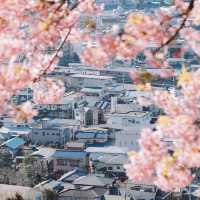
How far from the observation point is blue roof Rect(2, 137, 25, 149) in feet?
46.8

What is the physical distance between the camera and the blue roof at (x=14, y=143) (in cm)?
1427

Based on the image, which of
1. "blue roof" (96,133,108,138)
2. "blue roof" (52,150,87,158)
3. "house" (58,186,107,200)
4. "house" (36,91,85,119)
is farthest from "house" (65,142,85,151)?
"house" (58,186,107,200)

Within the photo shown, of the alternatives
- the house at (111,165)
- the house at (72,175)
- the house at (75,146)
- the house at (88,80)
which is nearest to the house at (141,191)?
the house at (72,175)

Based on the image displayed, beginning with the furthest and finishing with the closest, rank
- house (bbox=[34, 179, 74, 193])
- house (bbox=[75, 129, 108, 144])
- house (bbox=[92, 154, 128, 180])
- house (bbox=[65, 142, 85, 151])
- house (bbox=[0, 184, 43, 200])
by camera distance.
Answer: house (bbox=[75, 129, 108, 144]) < house (bbox=[65, 142, 85, 151]) < house (bbox=[92, 154, 128, 180]) < house (bbox=[34, 179, 74, 193]) < house (bbox=[0, 184, 43, 200])

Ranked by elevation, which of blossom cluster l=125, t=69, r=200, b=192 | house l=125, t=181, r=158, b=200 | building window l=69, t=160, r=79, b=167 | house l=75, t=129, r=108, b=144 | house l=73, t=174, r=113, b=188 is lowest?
house l=125, t=181, r=158, b=200

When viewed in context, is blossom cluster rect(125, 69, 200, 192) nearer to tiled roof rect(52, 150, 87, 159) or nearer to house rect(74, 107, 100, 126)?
tiled roof rect(52, 150, 87, 159)

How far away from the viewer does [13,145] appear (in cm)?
1438

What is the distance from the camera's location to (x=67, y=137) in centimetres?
1520

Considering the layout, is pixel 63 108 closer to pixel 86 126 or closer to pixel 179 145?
pixel 86 126

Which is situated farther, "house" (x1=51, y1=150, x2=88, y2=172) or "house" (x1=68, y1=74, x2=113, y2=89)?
"house" (x1=68, y1=74, x2=113, y2=89)

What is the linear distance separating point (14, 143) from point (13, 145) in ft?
0.30

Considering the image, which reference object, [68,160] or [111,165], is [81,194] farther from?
[68,160]

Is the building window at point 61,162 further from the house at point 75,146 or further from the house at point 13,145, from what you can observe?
the house at point 13,145

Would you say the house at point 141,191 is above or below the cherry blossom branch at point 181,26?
below
